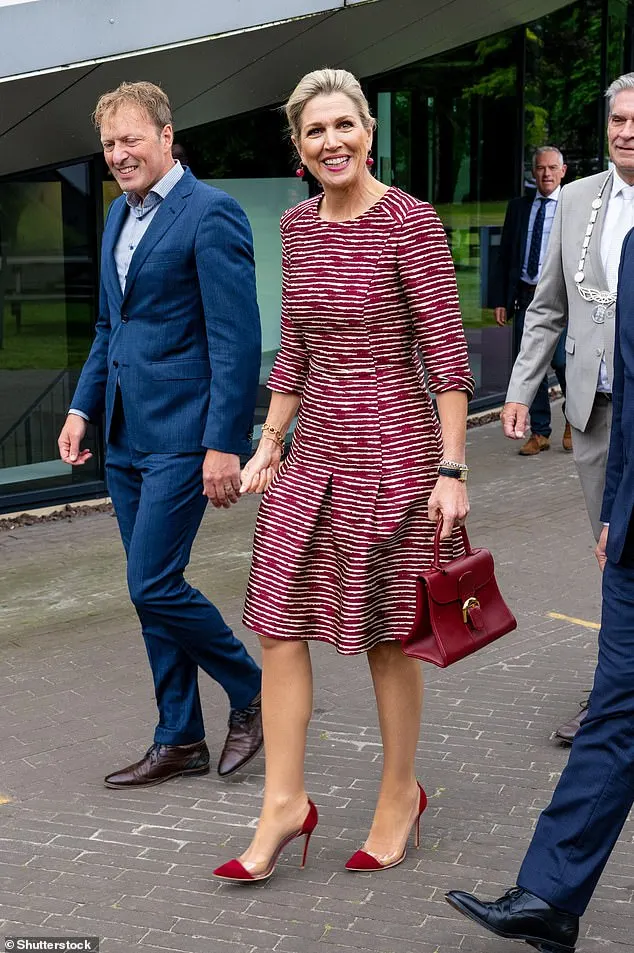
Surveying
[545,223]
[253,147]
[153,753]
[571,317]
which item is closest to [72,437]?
[153,753]

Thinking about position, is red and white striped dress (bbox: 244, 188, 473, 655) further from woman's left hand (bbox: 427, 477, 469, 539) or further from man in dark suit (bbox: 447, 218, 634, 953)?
man in dark suit (bbox: 447, 218, 634, 953)

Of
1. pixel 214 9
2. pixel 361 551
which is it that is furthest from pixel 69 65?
pixel 361 551

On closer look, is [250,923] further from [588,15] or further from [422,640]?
[588,15]

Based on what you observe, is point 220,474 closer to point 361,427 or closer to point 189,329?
point 189,329

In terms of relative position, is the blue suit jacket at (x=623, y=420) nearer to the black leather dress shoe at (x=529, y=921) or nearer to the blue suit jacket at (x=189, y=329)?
the black leather dress shoe at (x=529, y=921)

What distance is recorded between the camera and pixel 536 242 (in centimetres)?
1066

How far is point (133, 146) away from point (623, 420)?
1941 mm

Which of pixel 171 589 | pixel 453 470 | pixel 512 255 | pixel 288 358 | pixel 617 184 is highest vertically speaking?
pixel 617 184

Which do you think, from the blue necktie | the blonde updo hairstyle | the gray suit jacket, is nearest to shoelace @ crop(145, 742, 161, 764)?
the gray suit jacket

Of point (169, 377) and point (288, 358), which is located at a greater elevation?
point (288, 358)

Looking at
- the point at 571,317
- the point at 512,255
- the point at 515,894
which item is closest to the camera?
the point at 515,894

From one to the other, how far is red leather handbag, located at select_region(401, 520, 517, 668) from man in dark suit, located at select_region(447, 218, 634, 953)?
0.45 metres

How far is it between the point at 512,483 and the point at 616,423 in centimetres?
651

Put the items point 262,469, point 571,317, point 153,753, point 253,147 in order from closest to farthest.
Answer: point 262,469
point 153,753
point 571,317
point 253,147
